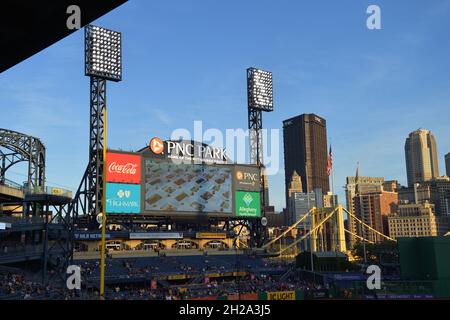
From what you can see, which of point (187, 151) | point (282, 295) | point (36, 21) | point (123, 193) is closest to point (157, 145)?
point (187, 151)

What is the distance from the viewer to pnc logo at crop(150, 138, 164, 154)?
6544 cm

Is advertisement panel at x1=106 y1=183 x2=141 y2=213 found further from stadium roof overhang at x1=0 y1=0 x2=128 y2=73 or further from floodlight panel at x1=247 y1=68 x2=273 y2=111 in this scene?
stadium roof overhang at x1=0 y1=0 x2=128 y2=73

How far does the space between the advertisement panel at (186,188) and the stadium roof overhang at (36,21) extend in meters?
53.6

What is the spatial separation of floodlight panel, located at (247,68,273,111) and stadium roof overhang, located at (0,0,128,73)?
238 ft

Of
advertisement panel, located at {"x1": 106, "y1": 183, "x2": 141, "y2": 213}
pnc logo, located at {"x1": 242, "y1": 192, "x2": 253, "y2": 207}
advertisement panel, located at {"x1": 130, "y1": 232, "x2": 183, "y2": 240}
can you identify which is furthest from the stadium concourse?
pnc logo, located at {"x1": 242, "y1": 192, "x2": 253, "y2": 207}

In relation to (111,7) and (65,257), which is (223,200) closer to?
(65,257)

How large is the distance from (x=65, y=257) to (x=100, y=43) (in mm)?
32262

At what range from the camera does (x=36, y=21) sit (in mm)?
9469

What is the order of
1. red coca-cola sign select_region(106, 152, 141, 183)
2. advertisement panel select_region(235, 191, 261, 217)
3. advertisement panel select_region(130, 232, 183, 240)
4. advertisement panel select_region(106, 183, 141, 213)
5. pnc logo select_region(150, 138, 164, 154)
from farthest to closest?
advertisement panel select_region(235, 191, 261, 217)
pnc logo select_region(150, 138, 164, 154)
advertisement panel select_region(130, 232, 183, 240)
red coca-cola sign select_region(106, 152, 141, 183)
advertisement panel select_region(106, 183, 141, 213)

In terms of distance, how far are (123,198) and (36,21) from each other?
175 ft

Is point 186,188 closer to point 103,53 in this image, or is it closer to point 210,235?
point 210,235

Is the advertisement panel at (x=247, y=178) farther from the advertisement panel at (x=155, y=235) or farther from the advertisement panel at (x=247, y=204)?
the advertisement panel at (x=155, y=235)
